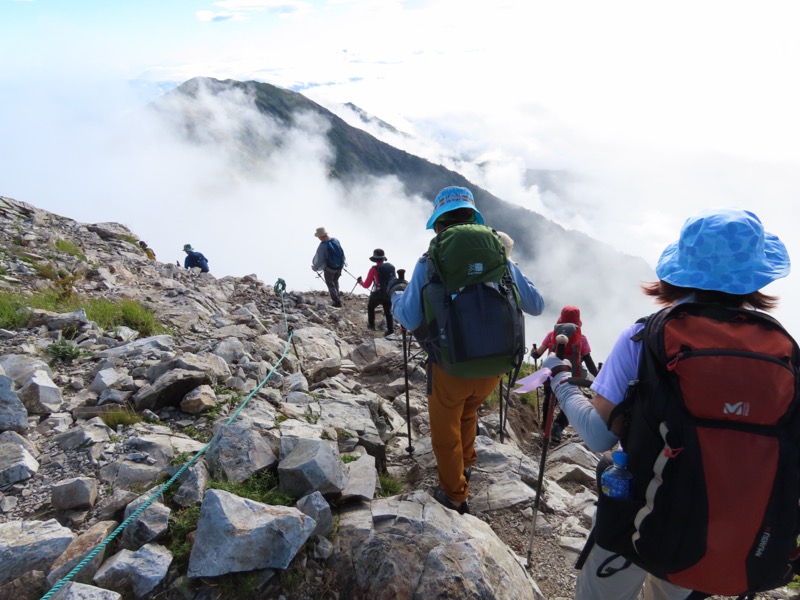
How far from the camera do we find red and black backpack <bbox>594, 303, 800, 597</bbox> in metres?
2.11

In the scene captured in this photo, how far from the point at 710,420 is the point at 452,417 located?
2.59 m

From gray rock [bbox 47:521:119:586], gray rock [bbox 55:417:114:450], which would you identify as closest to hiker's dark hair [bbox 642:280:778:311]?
gray rock [bbox 47:521:119:586]

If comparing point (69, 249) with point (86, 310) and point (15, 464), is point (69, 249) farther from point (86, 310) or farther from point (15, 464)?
point (15, 464)

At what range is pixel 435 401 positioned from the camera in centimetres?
452

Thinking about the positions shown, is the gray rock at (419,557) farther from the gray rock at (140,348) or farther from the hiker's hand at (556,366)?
the gray rock at (140,348)

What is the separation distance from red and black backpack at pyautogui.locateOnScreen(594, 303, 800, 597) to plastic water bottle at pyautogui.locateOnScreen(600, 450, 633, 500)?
84 mm

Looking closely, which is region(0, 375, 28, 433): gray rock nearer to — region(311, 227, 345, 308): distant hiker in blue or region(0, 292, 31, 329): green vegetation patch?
region(0, 292, 31, 329): green vegetation patch

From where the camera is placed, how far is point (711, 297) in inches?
96.0

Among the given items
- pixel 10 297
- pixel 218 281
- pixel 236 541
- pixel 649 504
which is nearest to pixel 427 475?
pixel 236 541

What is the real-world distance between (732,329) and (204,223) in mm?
214570

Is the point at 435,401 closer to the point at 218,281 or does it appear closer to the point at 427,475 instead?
the point at 427,475

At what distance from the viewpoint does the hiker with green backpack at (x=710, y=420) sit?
2.12m

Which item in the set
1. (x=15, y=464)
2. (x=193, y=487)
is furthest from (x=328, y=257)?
(x=193, y=487)

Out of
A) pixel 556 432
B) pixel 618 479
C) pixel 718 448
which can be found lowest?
pixel 556 432
